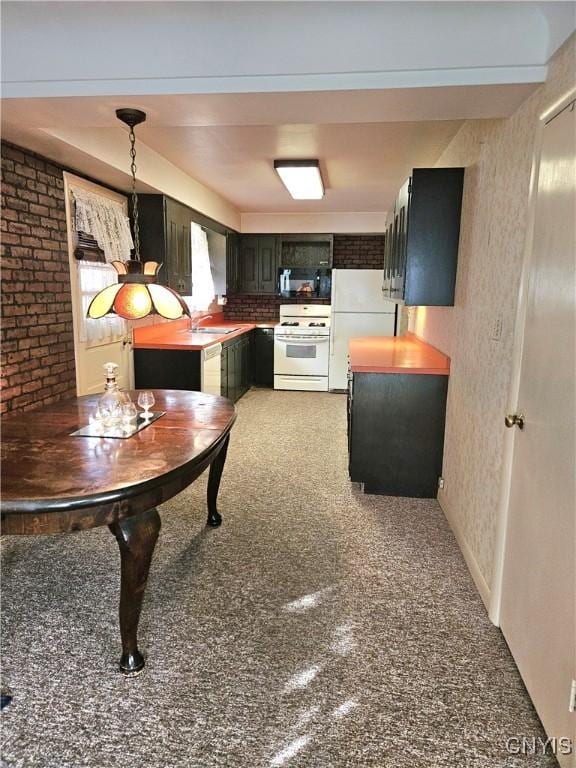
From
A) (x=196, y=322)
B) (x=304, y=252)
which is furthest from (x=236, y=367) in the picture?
(x=304, y=252)

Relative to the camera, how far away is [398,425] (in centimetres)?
325

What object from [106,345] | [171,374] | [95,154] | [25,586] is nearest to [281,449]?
[171,374]

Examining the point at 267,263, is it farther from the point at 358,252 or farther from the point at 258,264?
the point at 358,252

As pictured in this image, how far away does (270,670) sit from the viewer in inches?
68.8

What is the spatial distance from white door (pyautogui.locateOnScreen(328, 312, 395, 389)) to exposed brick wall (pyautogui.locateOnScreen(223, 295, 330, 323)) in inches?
47.7

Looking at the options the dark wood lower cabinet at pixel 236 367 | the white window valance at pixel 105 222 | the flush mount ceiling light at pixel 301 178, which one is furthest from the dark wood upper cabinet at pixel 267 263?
the white window valance at pixel 105 222

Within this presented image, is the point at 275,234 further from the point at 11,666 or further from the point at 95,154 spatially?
the point at 11,666

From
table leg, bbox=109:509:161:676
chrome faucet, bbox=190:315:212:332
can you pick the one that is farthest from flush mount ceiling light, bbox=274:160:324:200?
table leg, bbox=109:509:161:676

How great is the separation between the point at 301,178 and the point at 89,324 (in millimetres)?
2231

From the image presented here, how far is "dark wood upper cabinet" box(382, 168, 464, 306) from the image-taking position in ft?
9.64

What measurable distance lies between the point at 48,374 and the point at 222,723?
7.75ft

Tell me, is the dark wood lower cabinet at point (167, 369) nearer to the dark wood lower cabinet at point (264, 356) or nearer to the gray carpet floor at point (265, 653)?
the gray carpet floor at point (265, 653)

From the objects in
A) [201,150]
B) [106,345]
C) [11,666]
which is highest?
[201,150]

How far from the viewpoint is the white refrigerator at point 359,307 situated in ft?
19.9
